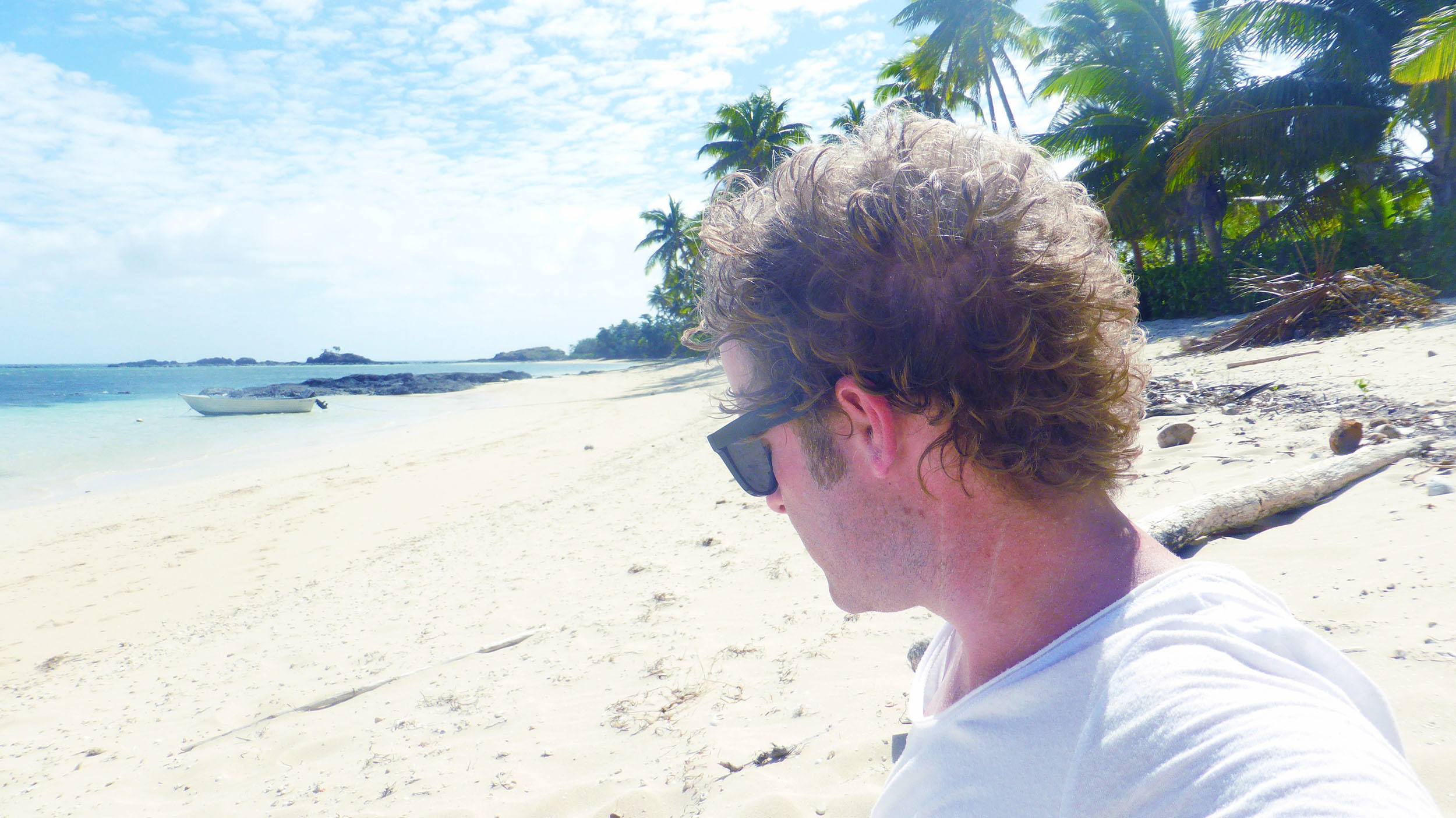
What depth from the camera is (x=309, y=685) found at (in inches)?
156

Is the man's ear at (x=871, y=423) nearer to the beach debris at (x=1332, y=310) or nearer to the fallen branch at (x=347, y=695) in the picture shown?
the fallen branch at (x=347, y=695)

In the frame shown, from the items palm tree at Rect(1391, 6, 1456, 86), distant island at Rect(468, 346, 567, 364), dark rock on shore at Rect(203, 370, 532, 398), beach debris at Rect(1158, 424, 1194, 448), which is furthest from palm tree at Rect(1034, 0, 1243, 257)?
distant island at Rect(468, 346, 567, 364)

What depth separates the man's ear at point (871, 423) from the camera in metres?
1.08

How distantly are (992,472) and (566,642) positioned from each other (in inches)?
131

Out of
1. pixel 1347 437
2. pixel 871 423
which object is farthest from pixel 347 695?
pixel 1347 437

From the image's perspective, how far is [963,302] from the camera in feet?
3.29

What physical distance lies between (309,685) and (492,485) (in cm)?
583

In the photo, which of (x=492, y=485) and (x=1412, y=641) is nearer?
(x=1412, y=641)

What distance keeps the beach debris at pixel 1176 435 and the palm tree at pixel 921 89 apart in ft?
65.2

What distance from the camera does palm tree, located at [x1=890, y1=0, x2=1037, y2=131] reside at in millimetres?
21656

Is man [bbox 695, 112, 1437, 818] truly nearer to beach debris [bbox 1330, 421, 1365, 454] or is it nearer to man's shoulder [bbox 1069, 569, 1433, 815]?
man's shoulder [bbox 1069, 569, 1433, 815]

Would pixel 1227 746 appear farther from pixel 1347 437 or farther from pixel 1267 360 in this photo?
pixel 1267 360

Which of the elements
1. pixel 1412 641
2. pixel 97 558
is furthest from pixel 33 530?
pixel 1412 641

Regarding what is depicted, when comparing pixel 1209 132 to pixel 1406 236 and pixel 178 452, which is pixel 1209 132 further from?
pixel 178 452
